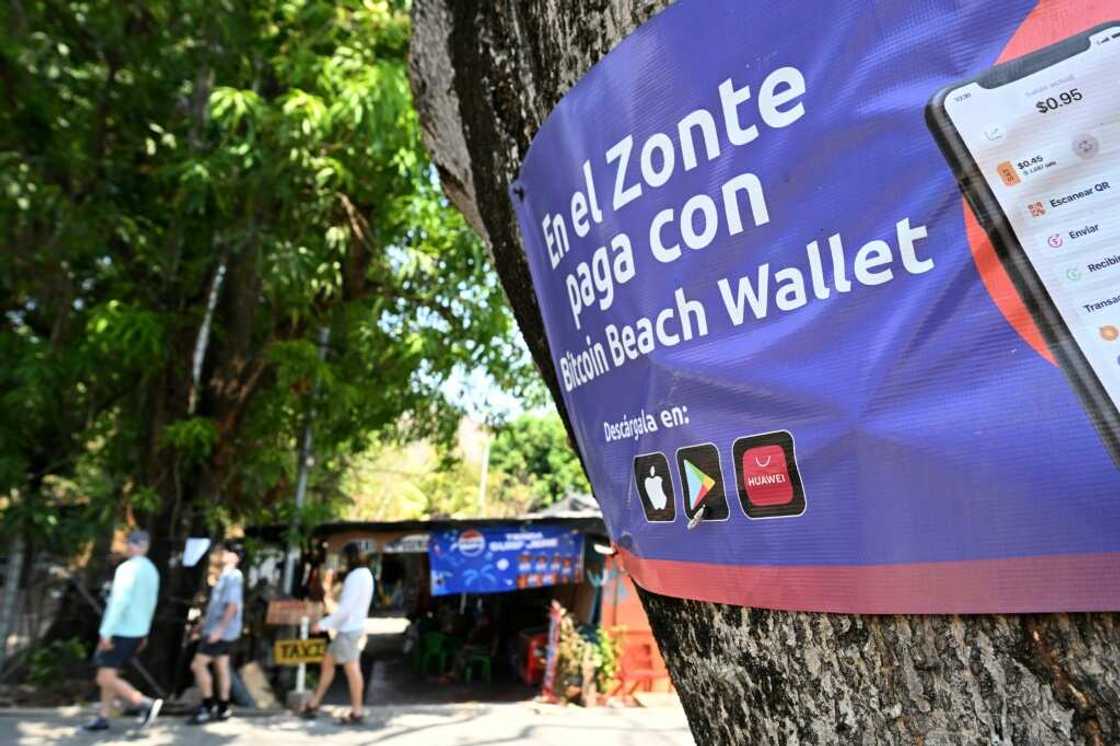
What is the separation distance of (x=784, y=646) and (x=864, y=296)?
1.55 feet

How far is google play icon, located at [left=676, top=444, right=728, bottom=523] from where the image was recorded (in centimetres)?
113

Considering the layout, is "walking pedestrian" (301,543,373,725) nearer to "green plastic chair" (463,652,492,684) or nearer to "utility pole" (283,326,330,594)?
"utility pole" (283,326,330,594)

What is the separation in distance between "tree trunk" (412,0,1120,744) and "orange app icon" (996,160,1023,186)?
44 cm

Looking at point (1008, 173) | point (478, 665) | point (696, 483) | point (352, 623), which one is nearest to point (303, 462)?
point (352, 623)

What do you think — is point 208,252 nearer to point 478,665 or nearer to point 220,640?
point 220,640

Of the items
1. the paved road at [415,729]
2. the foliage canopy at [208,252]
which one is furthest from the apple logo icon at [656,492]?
the paved road at [415,729]

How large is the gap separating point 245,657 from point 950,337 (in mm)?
10638

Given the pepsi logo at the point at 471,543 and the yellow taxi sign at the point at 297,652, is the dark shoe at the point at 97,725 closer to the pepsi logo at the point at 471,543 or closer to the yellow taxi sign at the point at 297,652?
the yellow taxi sign at the point at 297,652

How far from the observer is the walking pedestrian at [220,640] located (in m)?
7.01

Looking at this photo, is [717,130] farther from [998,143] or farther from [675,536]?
[675,536]

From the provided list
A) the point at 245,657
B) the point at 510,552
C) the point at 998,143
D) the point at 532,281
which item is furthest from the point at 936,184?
the point at 245,657

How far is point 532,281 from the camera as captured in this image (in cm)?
168

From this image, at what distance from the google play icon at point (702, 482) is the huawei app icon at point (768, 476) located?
0.13 ft

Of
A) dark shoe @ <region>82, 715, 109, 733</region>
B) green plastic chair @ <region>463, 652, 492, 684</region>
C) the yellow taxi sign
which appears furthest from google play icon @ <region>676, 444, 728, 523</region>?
green plastic chair @ <region>463, 652, 492, 684</region>
